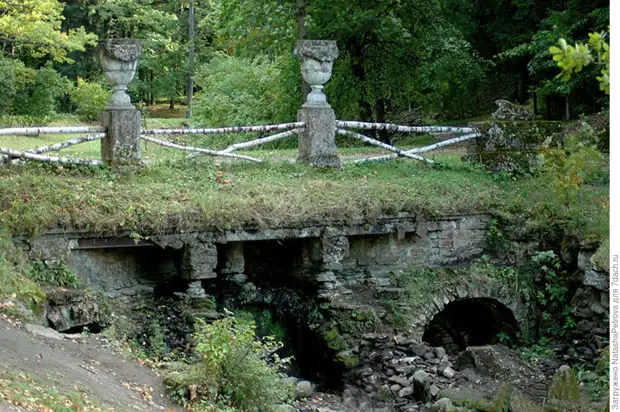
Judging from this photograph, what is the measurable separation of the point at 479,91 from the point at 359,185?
1784 centimetres

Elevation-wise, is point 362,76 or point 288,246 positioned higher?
point 362,76

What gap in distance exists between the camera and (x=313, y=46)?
14.8 m

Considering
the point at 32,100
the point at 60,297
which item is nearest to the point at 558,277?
the point at 60,297

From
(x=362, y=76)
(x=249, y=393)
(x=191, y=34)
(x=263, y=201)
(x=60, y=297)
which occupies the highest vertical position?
(x=191, y=34)

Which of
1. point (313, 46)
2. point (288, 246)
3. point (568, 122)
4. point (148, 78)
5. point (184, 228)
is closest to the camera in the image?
point (184, 228)

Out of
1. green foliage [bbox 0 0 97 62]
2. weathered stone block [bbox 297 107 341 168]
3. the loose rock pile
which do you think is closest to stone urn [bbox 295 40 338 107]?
weathered stone block [bbox 297 107 341 168]

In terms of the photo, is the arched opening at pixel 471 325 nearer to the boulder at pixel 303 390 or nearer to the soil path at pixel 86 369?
the boulder at pixel 303 390

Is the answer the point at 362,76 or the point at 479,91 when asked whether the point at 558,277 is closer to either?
the point at 362,76

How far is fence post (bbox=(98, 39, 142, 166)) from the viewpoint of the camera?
1298 cm

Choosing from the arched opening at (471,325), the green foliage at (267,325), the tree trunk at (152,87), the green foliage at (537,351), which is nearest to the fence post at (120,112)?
the green foliage at (267,325)

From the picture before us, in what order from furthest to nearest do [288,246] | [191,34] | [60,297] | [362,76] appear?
[191,34], [362,76], [288,246], [60,297]

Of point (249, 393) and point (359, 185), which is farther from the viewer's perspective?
point (359, 185)

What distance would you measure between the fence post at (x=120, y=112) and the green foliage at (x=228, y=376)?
427 cm

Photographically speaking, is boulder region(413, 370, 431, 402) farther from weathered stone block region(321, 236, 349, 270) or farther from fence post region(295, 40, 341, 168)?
fence post region(295, 40, 341, 168)
